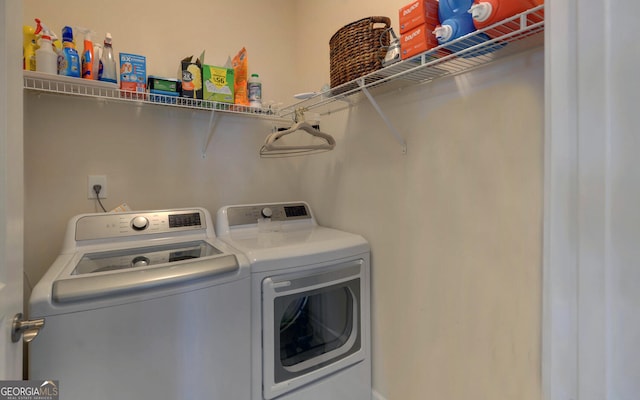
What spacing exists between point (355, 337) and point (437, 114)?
3.79ft

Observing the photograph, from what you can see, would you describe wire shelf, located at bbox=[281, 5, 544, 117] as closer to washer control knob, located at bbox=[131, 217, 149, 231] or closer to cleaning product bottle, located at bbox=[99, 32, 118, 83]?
cleaning product bottle, located at bbox=[99, 32, 118, 83]

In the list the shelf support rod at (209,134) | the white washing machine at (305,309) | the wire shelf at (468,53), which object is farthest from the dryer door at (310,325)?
the shelf support rod at (209,134)

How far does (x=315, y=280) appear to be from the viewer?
1.38 metres

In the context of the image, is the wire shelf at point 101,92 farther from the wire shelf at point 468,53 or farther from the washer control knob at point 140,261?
the washer control knob at point 140,261

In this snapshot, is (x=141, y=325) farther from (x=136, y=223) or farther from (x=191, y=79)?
(x=191, y=79)

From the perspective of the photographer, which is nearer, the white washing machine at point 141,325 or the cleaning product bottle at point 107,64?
the white washing machine at point 141,325

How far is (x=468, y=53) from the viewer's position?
103 centimetres

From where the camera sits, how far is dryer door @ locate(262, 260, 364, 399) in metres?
1.27

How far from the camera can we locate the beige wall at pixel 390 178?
1058mm

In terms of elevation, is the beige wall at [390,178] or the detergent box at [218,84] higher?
the detergent box at [218,84]

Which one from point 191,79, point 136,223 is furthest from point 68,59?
point 136,223

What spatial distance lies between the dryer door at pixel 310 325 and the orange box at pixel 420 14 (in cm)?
105

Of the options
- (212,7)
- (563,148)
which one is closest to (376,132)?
(563,148)

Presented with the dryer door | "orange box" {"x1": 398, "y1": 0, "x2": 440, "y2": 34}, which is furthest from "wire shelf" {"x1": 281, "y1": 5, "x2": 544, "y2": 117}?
the dryer door
